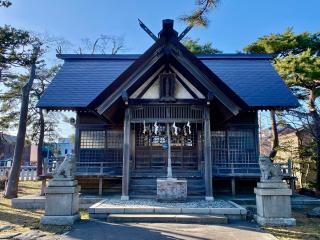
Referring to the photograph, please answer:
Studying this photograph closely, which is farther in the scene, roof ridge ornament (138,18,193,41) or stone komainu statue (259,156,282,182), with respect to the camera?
roof ridge ornament (138,18,193,41)

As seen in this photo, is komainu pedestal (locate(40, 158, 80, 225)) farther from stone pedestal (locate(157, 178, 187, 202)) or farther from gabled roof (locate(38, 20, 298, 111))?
gabled roof (locate(38, 20, 298, 111))

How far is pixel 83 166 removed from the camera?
1399 centimetres

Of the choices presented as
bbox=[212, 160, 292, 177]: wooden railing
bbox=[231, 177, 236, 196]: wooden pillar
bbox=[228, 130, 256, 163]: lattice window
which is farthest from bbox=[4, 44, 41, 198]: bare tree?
bbox=[228, 130, 256, 163]: lattice window

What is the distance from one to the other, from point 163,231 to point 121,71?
1200cm

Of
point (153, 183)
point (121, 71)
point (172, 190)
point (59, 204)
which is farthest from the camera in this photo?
point (121, 71)

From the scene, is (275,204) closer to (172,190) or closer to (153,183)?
(172,190)

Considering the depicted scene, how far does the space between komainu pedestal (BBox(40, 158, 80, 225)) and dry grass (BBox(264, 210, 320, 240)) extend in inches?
207

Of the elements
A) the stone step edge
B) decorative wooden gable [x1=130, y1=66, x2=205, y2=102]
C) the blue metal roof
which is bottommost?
the stone step edge

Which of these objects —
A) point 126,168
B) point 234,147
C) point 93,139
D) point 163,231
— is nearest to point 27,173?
point 93,139

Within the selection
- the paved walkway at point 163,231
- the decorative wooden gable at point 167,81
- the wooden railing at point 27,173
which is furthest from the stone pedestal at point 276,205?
the wooden railing at point 27,173

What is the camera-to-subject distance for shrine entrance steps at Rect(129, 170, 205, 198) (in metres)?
11.6

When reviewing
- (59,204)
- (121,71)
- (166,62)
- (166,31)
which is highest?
(121,71)

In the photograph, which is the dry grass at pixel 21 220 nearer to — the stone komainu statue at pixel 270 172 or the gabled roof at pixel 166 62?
the gabled roof at pixel 166 62

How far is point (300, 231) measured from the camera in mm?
7121
